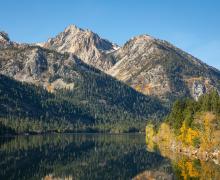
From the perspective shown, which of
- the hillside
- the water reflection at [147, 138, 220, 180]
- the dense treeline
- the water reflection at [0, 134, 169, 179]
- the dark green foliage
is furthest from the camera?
the dark green foliage

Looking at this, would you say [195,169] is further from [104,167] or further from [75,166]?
[75,166]

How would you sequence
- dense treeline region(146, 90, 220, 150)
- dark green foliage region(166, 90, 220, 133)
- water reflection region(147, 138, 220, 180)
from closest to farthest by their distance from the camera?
water reflection region(147, 138, 220, 180) < dense treeline region(146, 90, 220, 150) < dark green foliage region(166, 90, 220, 133)

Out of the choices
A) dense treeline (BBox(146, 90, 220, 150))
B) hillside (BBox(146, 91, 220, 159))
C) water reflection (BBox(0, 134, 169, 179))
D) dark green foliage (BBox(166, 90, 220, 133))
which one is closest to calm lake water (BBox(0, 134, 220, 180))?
water reflection (BBox(0, 134, 169, 179))

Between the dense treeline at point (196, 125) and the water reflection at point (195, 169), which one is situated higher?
the dense treeline at point (196, 125)

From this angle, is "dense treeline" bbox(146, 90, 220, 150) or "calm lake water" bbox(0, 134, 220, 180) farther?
"dense treeline" bbox(146, 90, 220, 150)

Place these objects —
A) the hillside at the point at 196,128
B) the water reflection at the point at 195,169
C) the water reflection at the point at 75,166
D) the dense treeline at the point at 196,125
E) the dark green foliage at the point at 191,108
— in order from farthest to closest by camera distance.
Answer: the dark green foliage at the point at 191,108
the dense treeline at the point at 196,125
the hillside at the point at 196,128
the water reflection at the point at 75,166
the water reflection at the point at 195,169

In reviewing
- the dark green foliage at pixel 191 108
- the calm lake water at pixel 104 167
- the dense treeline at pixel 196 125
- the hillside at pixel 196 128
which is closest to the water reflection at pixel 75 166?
the calm lake water at pixel 104 167

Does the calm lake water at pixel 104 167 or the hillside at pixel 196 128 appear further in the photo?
the hillside at pixel 196 128

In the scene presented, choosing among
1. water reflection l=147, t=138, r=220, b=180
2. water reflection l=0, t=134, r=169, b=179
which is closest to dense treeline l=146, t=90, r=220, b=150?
water reflection l=147, t=138, r=220, b=180

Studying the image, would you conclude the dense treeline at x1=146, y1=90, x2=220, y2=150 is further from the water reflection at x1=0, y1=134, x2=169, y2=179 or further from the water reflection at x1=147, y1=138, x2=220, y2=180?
the water reflection at x1=0, y1=134, x2=169, y2=179

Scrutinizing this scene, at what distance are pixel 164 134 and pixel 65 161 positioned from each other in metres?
68.6

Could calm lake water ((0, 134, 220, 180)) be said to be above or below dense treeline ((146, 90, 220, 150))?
below

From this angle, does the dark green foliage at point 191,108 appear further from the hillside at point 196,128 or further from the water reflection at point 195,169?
the water reflection at point 195,169

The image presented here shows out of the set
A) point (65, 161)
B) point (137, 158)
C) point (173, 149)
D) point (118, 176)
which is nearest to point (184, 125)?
point (173, 149)
